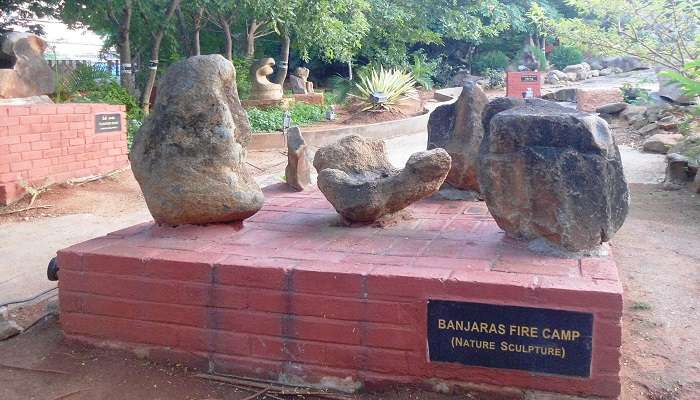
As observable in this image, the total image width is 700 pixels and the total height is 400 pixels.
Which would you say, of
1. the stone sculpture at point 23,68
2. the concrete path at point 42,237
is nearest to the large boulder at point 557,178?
the concrete path at point 42,237

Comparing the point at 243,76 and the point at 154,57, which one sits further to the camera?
the point at 243,76

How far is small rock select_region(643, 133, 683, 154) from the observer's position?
987cm

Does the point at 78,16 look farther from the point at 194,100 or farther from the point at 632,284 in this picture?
the point at 632,284

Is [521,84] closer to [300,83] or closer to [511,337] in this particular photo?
[300,83]

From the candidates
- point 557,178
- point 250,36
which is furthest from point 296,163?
point 250,36

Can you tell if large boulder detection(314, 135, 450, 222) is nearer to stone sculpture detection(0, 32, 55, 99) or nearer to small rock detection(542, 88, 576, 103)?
stone sculpture detection(0, 32, 55, 99)

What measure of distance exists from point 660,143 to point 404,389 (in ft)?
28.3

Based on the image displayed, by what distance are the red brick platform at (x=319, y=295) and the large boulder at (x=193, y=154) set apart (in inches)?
5.1

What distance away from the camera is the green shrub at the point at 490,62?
950 inches

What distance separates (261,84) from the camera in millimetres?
14383

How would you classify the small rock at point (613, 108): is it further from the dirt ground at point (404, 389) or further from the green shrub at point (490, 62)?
the green shrub at point (490, 62)

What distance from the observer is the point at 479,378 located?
8.65 feet

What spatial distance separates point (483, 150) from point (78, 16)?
10036 millimetres

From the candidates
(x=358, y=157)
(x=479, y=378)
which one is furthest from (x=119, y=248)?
(x=479, y=378)
